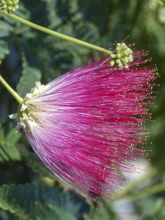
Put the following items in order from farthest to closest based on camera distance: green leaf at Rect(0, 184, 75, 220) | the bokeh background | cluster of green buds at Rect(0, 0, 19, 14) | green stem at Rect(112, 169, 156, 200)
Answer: green stem at Rect(112, 169, 156, 200), the bokeh background, green leaf at Rect(0, 184, 75, 220), cluster of green buds at Rect(0, 0, 19, 14)

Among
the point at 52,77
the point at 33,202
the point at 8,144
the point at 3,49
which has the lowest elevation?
the point at 33,202

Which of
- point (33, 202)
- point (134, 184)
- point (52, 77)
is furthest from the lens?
point (134, 184)

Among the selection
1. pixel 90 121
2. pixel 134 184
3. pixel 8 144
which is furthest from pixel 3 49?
pixel 134 184

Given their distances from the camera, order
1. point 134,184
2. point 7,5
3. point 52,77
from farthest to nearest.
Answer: point 134,184 → point 52,77 → point 7,5

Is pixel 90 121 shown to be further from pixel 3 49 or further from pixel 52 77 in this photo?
pixel 52 77

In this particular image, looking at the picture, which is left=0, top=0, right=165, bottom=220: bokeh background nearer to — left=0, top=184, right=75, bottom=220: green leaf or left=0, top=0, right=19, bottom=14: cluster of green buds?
left=0, top=184, right=75, bottom=220: green leaf

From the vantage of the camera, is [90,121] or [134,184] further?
[134,184]

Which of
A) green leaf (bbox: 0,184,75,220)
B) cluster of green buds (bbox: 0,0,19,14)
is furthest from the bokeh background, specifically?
cluster of green buds (bbox: 0,0,19,14)

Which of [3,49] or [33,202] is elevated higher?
[3,49]

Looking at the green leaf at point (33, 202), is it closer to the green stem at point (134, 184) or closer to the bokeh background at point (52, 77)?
the bokeh background at point (52, 77)
